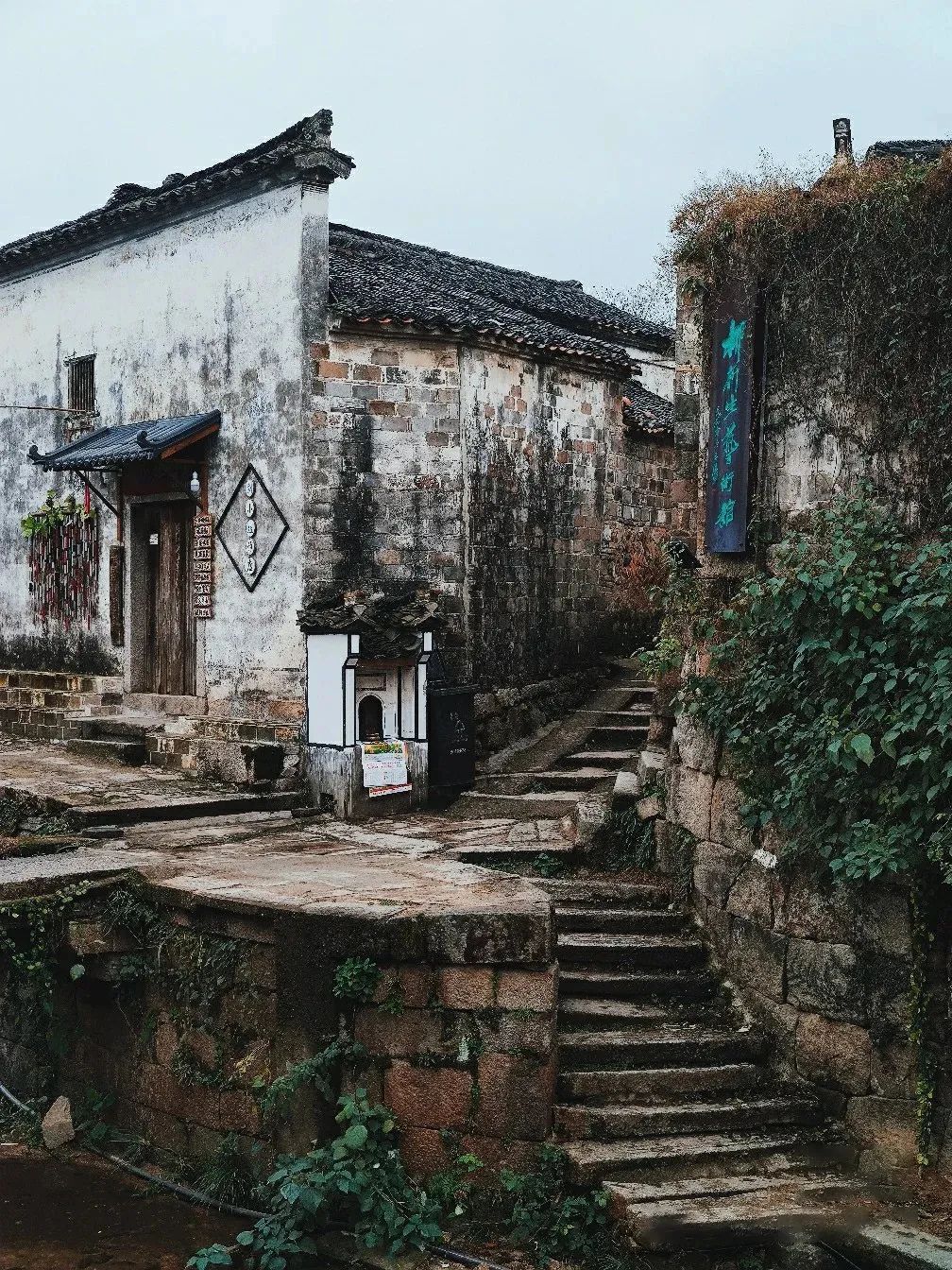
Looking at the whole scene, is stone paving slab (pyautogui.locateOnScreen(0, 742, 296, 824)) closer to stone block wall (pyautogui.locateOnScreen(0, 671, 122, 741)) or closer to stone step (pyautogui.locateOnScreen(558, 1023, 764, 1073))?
stone block wall (pyautogui.locateOnScreen(0, 671, 122, 741))

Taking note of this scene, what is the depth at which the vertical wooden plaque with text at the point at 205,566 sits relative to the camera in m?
13.2

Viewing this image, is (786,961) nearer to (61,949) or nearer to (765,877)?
(765,877)

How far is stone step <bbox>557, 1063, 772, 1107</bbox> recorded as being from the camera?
7676mm

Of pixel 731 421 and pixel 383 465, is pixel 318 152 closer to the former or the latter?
pixel 383 465

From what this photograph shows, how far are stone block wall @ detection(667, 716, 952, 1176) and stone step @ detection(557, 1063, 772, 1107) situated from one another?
12.7 inches

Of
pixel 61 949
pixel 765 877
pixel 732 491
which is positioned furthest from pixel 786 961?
pixel 61 949

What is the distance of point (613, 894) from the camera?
30.6 feet

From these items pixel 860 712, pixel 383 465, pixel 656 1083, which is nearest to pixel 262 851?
pixel 656 1083

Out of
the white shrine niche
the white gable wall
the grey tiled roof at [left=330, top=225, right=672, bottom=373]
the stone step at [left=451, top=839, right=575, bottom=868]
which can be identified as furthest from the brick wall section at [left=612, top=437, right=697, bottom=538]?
the stone step at [left=451, top=839, right=575, bottom=868]

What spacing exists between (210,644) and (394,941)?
630cm

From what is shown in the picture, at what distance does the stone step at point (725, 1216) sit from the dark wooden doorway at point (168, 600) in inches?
320

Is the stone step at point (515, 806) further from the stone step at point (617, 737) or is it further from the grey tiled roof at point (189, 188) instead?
the grey tiled roof at point (189, 188)

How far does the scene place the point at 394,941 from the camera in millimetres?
7559

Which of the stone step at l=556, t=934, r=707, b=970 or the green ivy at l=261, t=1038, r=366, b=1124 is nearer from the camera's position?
the green ivy at l=261, t=1038, r=366, b=1124
